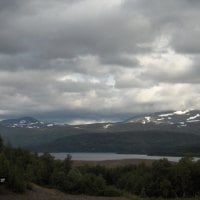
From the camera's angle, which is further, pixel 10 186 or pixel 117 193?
pixel 117 193

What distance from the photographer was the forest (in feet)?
185

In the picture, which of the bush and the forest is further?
the forest

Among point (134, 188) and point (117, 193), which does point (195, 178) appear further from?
point (117, 193)

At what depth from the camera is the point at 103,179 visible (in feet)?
205

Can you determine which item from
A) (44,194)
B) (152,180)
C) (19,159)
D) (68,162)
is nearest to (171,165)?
(152,180)

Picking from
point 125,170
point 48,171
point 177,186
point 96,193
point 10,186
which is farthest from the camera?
point 125,170

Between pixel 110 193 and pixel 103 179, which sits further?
pixel 103 179

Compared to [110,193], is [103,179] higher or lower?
higher

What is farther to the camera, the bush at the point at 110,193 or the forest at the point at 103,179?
the forest at the point at 103,179

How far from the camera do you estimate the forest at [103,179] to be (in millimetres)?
56406

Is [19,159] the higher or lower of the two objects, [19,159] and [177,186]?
the higher

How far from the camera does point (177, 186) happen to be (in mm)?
66062

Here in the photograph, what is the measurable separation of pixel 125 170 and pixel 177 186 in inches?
743

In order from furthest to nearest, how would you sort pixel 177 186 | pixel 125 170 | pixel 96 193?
pixel 125 170 < pixel 177 186 < pixel 96 193
